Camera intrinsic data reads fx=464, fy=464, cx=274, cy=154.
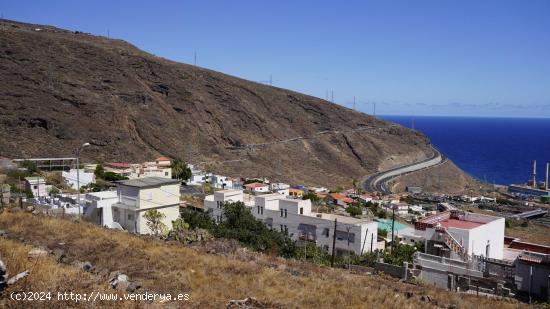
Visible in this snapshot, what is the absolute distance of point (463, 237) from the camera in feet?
71.3

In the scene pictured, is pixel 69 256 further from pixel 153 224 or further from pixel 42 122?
pixel 42 122

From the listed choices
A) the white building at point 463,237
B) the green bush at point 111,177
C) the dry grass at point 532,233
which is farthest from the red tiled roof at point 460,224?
the green bush at point 111,177

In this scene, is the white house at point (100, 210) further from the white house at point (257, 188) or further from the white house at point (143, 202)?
the white house at point (257, 188)

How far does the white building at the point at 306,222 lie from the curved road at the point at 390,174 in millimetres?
43586

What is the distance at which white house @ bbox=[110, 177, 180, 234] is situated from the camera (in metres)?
25.9

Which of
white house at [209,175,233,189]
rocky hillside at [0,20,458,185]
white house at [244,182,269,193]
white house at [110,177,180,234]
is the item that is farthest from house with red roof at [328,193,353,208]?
white house at [110,177,180,234]

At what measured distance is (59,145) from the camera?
5534 cm

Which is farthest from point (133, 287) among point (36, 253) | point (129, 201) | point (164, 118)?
point (164, 118)

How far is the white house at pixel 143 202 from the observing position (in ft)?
84.9

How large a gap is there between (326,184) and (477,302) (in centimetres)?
6410

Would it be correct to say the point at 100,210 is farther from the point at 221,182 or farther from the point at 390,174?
the point at 390,174

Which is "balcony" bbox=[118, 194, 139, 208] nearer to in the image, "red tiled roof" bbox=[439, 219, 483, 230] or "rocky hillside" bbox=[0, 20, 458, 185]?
"red tiled roof" bbox=[439, 219, 483, 230]

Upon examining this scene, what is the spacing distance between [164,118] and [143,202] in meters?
50.6

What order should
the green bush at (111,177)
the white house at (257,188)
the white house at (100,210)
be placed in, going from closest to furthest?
the white house at (100,210), the green bush at (111,177), the white house at (257,188)
